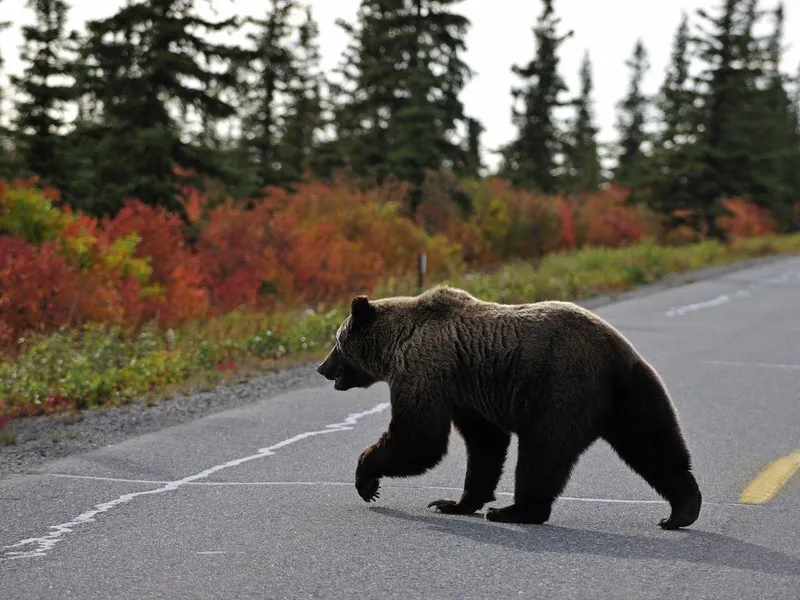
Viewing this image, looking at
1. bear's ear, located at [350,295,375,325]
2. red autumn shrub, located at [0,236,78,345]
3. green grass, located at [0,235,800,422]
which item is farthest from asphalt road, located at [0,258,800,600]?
red autumn shrub, located at [0,236,78,345]

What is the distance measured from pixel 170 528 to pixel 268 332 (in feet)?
27.6

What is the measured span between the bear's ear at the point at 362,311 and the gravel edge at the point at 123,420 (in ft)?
8.85

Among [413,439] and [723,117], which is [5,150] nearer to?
[413,439]

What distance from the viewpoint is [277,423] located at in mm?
9234

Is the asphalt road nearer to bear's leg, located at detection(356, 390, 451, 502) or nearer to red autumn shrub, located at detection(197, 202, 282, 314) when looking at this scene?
bear's leg, located at detection(356, 390, 451, 502)

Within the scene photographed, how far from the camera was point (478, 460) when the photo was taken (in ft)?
20.6

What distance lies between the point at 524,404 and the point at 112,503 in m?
2.51

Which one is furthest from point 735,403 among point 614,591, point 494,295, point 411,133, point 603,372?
point 411,133

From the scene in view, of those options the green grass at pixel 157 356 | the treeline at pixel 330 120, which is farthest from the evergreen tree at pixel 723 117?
the green grass at pixel 157 356

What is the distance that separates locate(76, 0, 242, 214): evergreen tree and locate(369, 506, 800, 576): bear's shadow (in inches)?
605

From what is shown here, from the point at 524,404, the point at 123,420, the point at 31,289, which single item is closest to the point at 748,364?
the point at 123,420

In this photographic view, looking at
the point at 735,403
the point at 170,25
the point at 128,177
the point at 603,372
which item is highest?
the point at 170,25

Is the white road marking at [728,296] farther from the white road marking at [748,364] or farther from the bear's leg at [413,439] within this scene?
the bear's leg at [413,439]

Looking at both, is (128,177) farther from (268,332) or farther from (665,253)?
(665,253)
